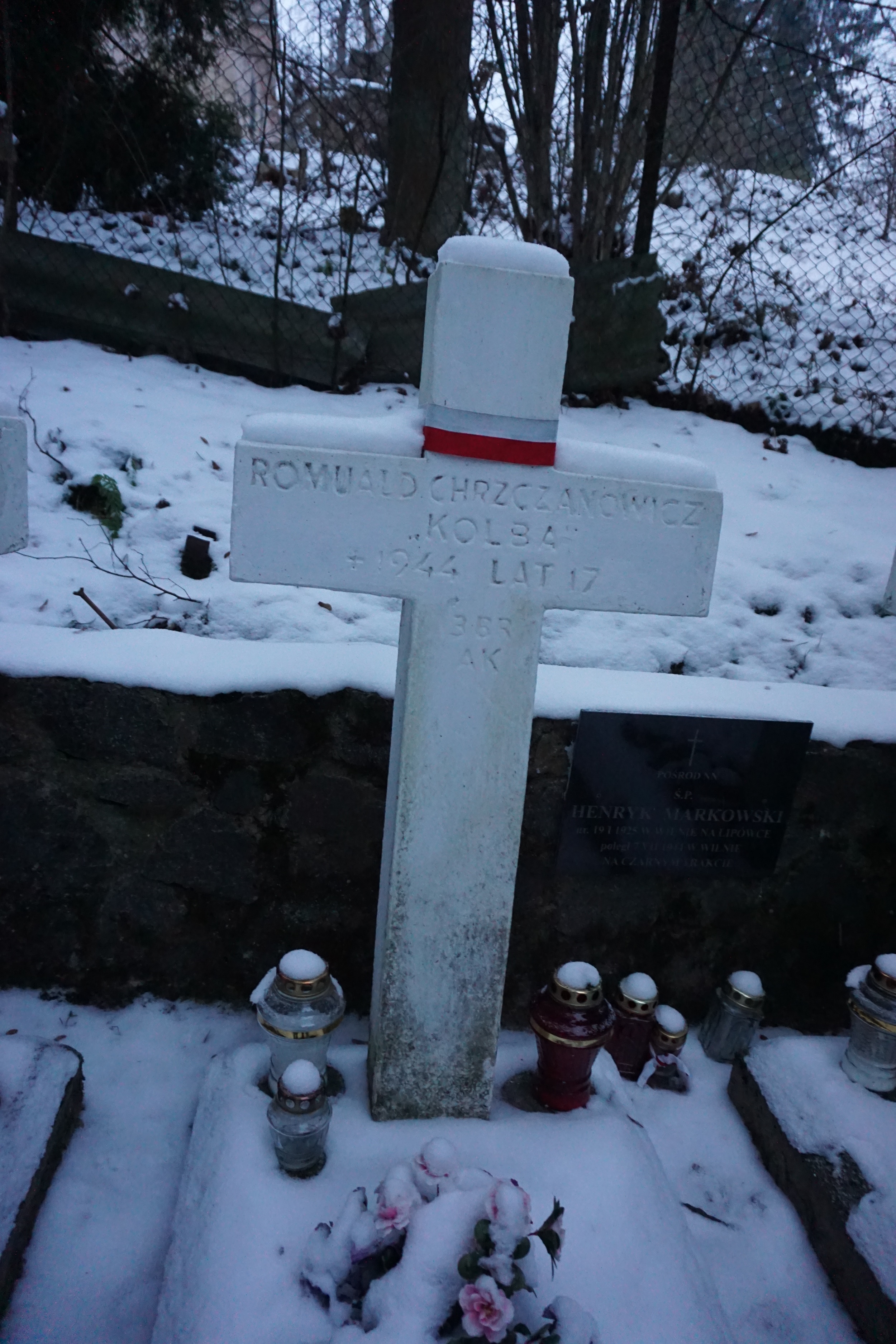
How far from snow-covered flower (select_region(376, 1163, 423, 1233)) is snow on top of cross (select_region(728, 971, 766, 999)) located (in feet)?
3.95

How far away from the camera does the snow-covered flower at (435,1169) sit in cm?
145

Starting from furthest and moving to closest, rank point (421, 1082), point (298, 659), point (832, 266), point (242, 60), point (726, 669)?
1. point (242, 60)
2. point (832, 266)
3. point (726, 669)
4. point (298, 659)
5. point (421, 1082)

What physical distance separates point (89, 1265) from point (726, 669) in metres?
2.34

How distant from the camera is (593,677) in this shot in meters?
2.34

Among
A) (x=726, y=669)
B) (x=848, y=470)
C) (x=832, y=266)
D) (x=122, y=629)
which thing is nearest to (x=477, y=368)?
(x=122, y=629)

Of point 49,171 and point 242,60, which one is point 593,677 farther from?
point 242,60

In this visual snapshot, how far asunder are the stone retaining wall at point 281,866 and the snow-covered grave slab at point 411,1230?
0.44 meters

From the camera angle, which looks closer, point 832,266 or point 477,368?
point 477,368

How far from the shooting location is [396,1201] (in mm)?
1386

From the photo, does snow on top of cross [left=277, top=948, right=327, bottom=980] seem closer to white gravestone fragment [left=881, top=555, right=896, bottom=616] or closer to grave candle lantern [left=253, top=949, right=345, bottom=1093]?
grave candle lantern [left=253, top=949, right=345, bottom=1093]

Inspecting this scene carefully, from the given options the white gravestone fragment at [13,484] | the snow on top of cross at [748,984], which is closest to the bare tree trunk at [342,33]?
the white gravestone fragment at [13,484]

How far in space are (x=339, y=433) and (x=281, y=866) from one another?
1257 millimetres

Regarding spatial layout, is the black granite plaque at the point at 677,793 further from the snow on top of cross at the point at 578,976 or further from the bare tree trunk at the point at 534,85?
the bare tree trunk at the point at 534,85

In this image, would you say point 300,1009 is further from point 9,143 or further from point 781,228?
point 781,228
